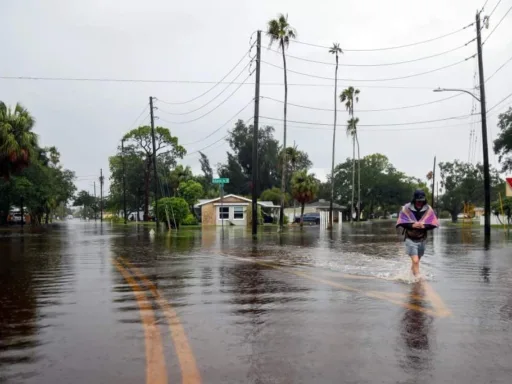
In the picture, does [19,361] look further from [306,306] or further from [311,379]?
[306,306]

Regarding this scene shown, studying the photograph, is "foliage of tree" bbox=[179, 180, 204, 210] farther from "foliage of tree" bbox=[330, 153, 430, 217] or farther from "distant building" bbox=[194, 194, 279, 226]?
"foliage of tree" bbox=[330, 153, 430, 217]

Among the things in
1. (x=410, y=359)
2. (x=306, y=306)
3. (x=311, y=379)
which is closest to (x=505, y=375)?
(x=410, y=359)

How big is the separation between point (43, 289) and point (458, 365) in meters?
7.56

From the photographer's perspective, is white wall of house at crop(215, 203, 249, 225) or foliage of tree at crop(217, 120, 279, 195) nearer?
white wall of house at crop(215, 203, 249, 225)

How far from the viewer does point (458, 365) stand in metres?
5.11

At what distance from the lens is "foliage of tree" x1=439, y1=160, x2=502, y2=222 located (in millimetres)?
79062

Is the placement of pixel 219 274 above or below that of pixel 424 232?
below

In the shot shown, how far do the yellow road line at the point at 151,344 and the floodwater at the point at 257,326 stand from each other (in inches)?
0.7

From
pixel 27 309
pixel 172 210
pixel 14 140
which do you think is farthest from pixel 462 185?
pixel 27 309

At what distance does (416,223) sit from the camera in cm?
1100

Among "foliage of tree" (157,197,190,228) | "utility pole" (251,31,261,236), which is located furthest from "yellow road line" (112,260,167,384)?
"foliage of tree" (157,197,190,228)

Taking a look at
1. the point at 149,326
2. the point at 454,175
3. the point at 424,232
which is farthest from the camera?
the point at 454,175

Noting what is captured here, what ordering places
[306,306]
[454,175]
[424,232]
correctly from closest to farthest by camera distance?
[306,306] < [424,232] < [454,175]

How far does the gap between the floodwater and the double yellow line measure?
0.05ft
